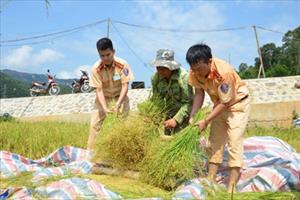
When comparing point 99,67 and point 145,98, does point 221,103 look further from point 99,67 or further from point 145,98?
point 145,98

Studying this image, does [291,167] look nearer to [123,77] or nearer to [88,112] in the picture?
[123,77]

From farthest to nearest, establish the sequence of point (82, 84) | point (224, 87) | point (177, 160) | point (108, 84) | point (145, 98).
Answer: point (82, 84) < point (145, 98) < point (108, 84) < point (177, 160) < point (224, 87)

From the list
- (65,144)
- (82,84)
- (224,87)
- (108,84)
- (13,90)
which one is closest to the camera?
(224,87)

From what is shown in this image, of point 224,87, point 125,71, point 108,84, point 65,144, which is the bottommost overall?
point 65,144

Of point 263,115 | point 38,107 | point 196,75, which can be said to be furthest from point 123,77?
point 38,107

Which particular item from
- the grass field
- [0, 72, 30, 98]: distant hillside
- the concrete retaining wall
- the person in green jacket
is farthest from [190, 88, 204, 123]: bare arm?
[0, 72, 30, 98]: distant hillside

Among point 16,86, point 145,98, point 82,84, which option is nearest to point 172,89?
point 145,98

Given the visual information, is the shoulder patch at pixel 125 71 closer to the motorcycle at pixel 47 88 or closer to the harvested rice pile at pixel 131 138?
the harvested rice pile at pixel 131 138

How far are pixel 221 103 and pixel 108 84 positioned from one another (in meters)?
1.77

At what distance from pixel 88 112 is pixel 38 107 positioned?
292 centimetres

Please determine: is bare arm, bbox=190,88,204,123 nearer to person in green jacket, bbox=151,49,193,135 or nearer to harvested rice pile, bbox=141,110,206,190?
harvested rice pile, bbox=141,110,206,190

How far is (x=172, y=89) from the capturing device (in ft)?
14.6

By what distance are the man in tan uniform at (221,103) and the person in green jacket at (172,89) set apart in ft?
0.85

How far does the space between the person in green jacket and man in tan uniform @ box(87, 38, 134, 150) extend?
527 mm
